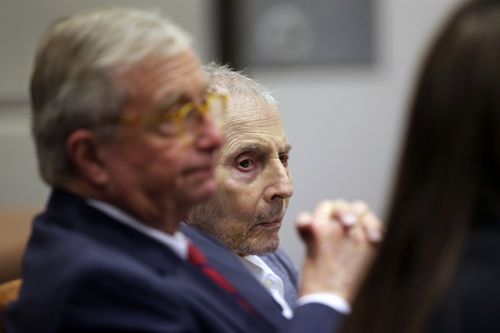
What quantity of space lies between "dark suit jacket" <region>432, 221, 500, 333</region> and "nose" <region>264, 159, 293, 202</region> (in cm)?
→ 85

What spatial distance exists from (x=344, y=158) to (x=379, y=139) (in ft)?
0.59

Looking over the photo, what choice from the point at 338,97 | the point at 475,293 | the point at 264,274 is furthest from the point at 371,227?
the point at 338,97

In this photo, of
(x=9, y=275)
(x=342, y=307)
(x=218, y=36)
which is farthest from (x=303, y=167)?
(x=342, y=307)

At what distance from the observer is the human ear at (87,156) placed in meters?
1.55

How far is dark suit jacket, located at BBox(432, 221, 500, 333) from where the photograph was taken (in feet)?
4.30

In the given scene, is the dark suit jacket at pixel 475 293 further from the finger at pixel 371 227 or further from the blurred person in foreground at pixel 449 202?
the finger at pixel 371 227

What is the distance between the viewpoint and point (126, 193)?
1575 mm

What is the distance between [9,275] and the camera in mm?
2330

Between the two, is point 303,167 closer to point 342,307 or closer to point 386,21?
point 386,21

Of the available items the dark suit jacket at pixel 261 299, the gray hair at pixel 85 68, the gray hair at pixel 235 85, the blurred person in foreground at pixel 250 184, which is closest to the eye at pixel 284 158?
the blurred person in foreground at pixel 250 184

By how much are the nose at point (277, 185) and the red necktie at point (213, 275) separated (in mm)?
494

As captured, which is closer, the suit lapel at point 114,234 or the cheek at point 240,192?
the suit lapel at point 114,234

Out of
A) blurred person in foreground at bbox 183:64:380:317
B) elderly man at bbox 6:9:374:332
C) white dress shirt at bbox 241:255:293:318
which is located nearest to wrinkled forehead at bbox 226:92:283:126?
blurred person in foreground at bbox 183:64:380:317

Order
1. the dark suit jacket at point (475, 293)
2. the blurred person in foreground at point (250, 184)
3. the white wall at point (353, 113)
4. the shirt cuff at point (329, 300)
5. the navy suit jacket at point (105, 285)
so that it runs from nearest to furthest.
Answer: the dark suit jacket at point (475, 293) → the navy suit jacket at point (105, 285) → the shirt cuff at point (329, 300) → the blurred person in foreground at point (250, 184) → the white wall at point (353, 113)
